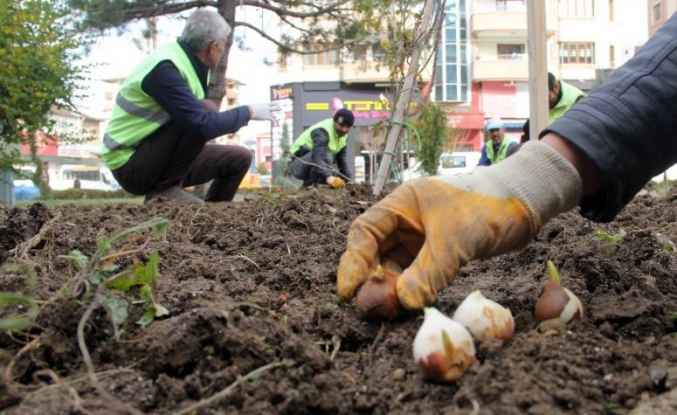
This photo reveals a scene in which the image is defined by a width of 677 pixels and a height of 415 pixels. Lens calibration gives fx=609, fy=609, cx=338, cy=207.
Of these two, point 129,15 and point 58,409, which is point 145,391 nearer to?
point 58,409

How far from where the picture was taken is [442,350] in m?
0.96

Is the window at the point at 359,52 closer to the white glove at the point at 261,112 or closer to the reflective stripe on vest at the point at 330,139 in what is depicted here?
the reflective stripe on vest at the point at 330,139

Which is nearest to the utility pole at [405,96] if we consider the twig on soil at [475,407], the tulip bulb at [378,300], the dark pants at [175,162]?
the dark pants at [175,162]

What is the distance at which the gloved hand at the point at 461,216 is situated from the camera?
4.10ft

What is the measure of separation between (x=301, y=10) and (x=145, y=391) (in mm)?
9813

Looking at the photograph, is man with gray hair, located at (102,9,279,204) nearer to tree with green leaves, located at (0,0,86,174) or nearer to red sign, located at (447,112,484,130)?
tree with green leaves, located at (0,0,86,174)

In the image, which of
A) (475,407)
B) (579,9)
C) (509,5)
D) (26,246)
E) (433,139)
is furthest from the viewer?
(579,9)

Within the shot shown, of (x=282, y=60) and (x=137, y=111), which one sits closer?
(x=137, y=111)

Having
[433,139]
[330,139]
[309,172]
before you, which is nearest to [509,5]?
[433,139]

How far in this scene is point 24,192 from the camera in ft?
73.5

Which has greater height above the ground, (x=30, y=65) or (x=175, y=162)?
(x=30, y=65)

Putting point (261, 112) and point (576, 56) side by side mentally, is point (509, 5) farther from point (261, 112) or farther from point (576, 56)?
point (261, 112)

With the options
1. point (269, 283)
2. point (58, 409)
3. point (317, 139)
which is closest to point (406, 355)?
point (58, 409)

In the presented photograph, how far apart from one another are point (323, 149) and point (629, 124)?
6.04 m
